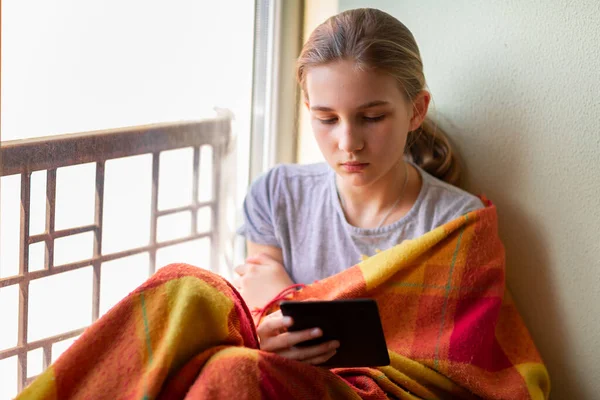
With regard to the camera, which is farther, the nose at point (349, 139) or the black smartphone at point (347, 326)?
the nose at point (349, 139)

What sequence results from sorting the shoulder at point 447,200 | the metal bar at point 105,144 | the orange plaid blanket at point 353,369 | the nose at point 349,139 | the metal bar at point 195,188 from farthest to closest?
the metal bar at point 195,188
the shoulder at point 447,200
the nose at point 349,139
the metal bar at point 105,144
the orange plaid blanket at point 353,369

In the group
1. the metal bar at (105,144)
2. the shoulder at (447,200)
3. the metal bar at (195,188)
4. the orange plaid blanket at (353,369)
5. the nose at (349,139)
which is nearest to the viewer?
the orange plaid blanket at (353,369)

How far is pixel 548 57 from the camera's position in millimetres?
1260

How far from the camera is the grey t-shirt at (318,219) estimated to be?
1309 millimetres

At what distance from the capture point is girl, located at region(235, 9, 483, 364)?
118 cm

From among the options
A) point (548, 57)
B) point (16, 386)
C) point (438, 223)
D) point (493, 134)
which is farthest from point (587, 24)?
point (16, 386)

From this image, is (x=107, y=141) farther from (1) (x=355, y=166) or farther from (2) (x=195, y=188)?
(1) (x=355, y=166)

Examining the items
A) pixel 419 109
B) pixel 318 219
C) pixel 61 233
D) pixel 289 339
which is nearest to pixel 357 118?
pixel 419 109

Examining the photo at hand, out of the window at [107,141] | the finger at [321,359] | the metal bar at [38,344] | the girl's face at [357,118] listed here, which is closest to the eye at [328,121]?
the girl's face at [357,118]

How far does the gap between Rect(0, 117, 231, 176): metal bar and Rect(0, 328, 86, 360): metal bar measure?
263mm

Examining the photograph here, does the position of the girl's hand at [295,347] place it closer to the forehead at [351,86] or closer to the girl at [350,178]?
the girl at [350,178]

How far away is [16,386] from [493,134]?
886mm

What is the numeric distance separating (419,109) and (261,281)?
0.41 m

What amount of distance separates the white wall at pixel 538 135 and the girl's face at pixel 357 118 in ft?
0.53
